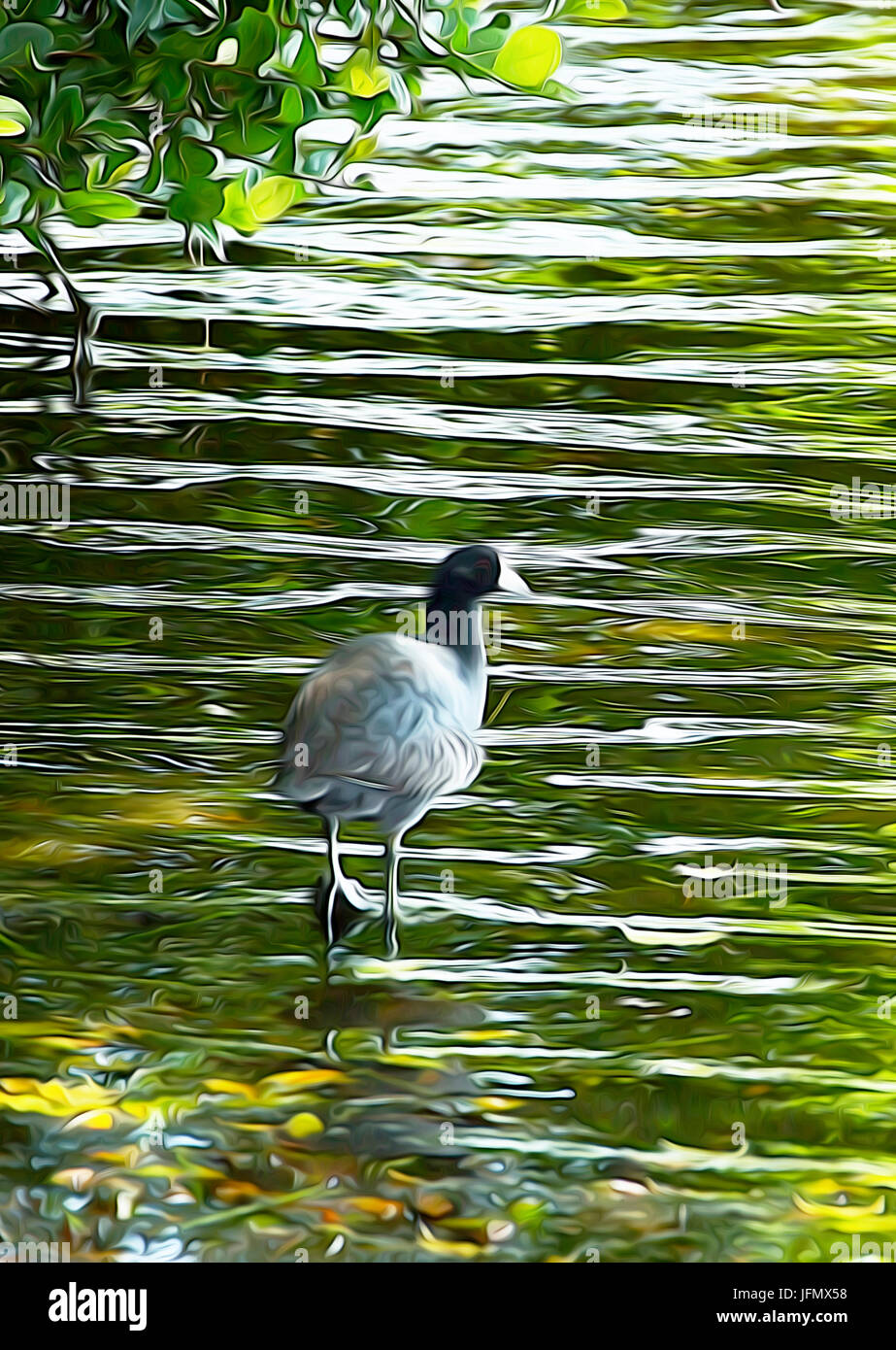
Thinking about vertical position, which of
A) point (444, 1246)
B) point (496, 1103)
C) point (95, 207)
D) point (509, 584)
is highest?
point (95, 207)

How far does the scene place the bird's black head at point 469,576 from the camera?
1.48m

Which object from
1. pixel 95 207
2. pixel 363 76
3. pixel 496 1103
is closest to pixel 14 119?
pixel 95 207

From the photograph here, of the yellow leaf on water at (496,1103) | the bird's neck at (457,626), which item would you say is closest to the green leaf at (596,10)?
the bird's neck at (457,626)

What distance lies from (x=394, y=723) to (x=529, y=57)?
749mm

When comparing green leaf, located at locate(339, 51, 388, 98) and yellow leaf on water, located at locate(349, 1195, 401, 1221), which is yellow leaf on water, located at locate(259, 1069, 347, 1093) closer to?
yellow leaf on water, located at locate(349, 1195, 401, 1221)

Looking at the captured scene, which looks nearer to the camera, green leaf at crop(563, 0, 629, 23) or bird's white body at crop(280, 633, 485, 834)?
bird's white body at crop(280, 633, 485, 834)

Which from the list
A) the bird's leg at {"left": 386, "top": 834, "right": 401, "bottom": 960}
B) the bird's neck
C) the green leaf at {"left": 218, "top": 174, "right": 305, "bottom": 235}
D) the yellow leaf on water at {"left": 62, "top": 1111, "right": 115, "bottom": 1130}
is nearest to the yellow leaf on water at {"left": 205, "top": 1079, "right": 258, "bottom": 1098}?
the yellow leaf on water at {"left": 62, "top": 1111, "right": 115, "bottom": 1130}

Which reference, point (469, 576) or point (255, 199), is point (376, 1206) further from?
point (255, 199)

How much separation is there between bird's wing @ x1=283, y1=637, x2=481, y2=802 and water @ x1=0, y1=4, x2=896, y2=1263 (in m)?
0.12

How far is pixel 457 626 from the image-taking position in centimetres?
148

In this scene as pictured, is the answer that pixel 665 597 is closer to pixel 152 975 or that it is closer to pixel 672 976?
pixel 672 976

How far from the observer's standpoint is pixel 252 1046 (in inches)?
58.4

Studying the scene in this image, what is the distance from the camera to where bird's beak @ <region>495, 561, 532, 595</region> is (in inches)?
58.5

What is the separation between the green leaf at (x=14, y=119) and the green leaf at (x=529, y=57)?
22.1 inches
